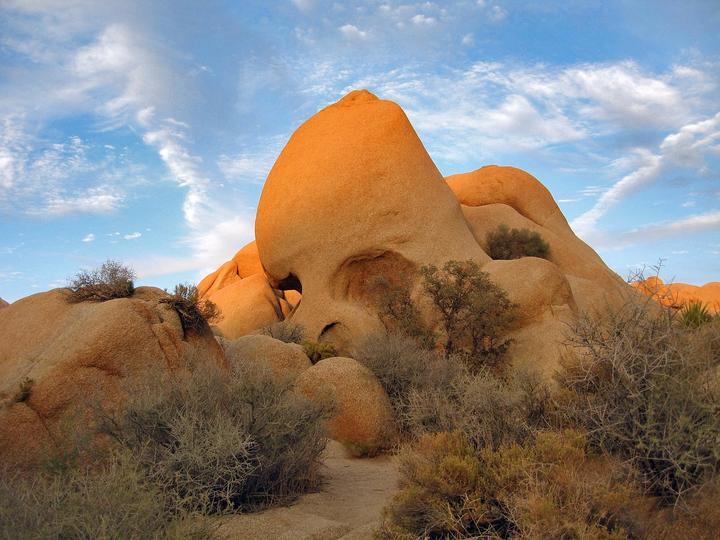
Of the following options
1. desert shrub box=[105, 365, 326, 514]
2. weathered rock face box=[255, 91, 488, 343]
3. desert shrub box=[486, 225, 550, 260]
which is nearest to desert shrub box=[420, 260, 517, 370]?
weathered rock face box=[255, 91, 488, 343]

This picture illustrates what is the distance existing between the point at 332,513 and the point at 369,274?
Result: 11748 mm

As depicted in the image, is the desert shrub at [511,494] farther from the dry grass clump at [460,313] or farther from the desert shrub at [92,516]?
the dry grass clump at [460,313]

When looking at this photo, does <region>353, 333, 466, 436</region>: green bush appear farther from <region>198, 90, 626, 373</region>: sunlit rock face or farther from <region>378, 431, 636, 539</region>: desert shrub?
<region>378, 431, 636, 539</region>: desert shrub

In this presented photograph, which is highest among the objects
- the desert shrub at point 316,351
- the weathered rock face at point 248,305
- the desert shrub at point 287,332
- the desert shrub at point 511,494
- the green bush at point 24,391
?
the weathered rock face at point 248,305

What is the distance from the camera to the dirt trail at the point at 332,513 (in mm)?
4852

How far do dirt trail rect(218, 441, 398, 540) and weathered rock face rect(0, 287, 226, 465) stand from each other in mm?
1831

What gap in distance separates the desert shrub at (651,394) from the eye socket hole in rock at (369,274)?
438 inches

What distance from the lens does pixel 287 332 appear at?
16141 millimetres

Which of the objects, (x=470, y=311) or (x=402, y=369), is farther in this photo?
(x=470, y=311)

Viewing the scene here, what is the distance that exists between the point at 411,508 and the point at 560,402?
1706mm

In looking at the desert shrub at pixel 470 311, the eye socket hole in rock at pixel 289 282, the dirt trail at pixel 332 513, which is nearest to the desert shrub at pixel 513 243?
the desert shrub at pixel 470 311

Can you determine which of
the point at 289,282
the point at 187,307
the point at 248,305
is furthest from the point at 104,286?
the point at 248,305

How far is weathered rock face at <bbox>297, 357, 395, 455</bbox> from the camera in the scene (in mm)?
9031

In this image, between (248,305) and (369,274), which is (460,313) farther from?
(248,305)
